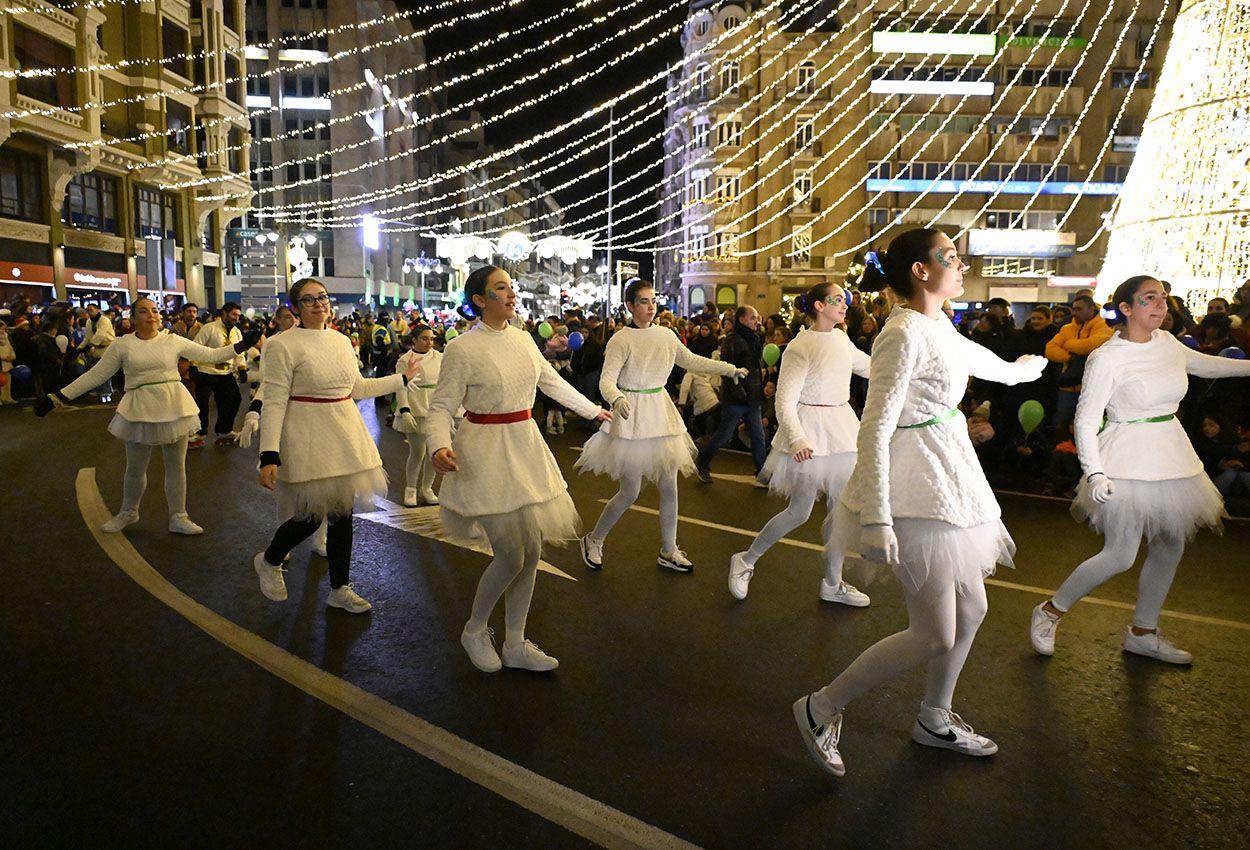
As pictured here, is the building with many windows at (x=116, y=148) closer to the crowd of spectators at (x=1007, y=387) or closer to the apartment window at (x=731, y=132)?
the crowd of spectators at (x=1007, y=387)

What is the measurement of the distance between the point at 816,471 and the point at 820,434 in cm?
26

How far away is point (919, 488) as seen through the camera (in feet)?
12.6

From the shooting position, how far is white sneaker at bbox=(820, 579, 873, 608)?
6.48 meters

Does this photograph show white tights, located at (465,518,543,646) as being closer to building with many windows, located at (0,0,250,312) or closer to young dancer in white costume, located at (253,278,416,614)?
young dancer in white costume, located at (253,278,416,614)

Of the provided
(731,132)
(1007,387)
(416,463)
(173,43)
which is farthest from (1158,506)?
(731,132)

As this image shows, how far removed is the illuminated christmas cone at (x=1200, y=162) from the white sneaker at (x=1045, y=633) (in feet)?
34.1

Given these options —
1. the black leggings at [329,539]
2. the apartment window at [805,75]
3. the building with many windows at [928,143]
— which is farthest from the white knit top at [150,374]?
the apartment window at [805,75]

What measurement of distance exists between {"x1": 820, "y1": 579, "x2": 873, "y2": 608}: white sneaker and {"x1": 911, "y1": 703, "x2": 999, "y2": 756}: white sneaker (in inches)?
84.7

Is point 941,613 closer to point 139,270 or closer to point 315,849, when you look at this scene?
point 315,849

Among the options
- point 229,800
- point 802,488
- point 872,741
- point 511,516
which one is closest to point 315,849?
point 229,800

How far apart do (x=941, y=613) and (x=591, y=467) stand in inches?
151

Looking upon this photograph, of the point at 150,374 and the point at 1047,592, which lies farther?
the point at 150,374

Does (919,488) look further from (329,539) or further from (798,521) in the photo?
(329,539)

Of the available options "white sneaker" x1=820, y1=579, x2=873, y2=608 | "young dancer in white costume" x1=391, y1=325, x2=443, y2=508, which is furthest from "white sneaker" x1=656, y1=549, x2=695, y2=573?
"young dancer in white costume" x1=391, y1=325, x2=443, y2=508
